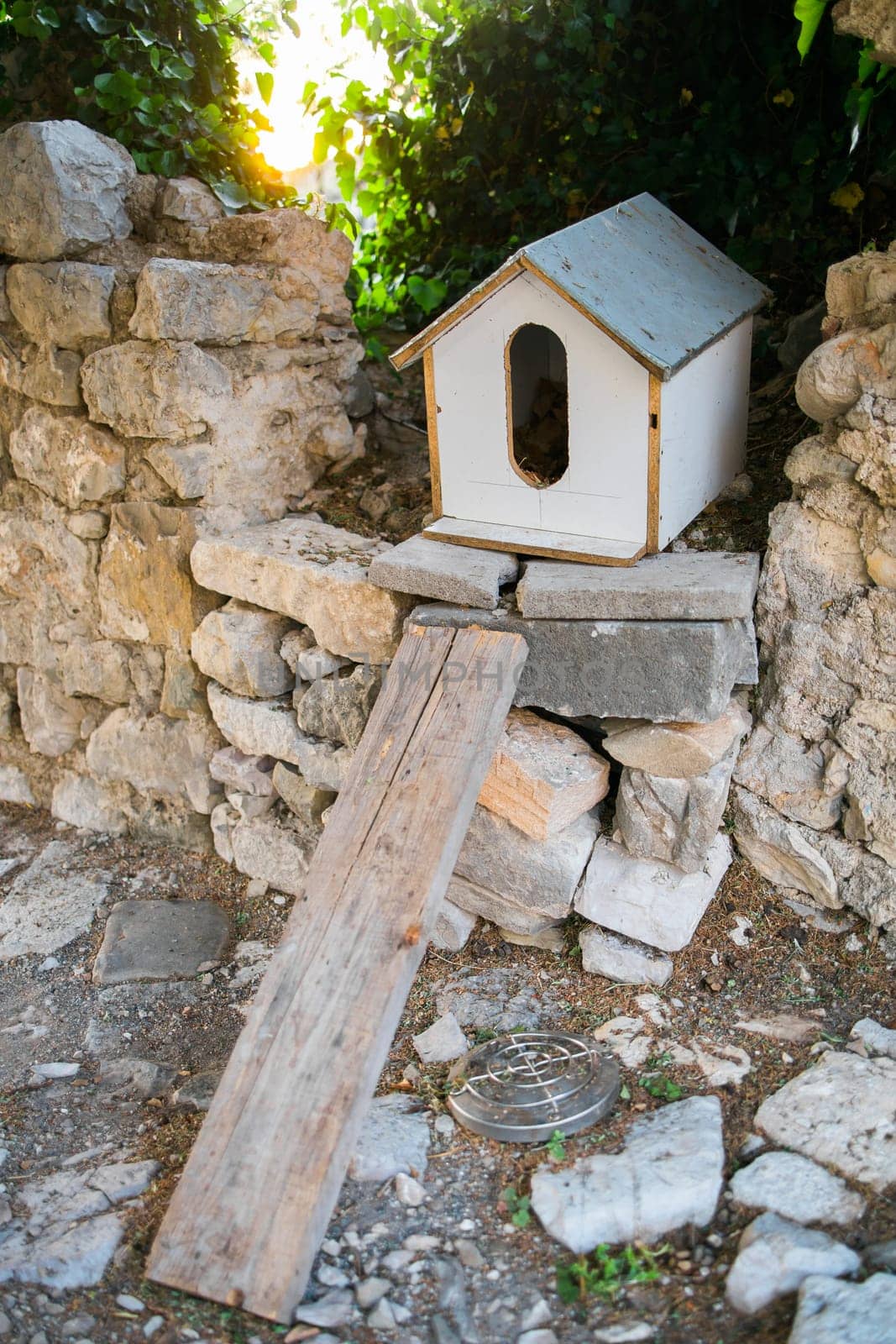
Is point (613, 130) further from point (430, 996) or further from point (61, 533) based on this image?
point (430, 996)

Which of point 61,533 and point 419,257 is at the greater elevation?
point 419,257

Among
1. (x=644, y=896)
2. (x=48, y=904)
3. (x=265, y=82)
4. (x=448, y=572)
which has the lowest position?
(x=48, y=904)

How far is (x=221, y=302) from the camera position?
3346 mm

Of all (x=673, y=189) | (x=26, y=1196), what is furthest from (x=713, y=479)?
(x=26, y=1196)

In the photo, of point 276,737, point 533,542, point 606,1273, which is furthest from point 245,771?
point 606,1273

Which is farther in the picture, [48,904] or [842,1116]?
[48,904]

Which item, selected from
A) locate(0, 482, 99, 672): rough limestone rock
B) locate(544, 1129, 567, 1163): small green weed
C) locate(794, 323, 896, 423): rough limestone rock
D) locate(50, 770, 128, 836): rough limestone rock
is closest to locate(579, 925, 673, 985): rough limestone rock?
locate(544, 1129, 567, 1163): small green weed

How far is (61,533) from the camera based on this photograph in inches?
149

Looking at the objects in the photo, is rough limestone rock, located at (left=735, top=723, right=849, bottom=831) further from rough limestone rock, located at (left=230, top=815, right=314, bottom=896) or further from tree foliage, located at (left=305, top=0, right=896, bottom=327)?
tree foliage, located at (left=305, top=0, right=896, bottom=327)

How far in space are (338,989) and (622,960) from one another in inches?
36.1

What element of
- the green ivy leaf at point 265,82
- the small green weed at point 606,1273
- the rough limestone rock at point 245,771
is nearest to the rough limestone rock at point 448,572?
the rough limestone rock at point 245,771

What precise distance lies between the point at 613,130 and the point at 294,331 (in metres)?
1.29

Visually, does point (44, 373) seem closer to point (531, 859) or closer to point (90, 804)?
point (90, 804)

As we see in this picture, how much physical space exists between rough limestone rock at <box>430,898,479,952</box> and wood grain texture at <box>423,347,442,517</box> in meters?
1.10
